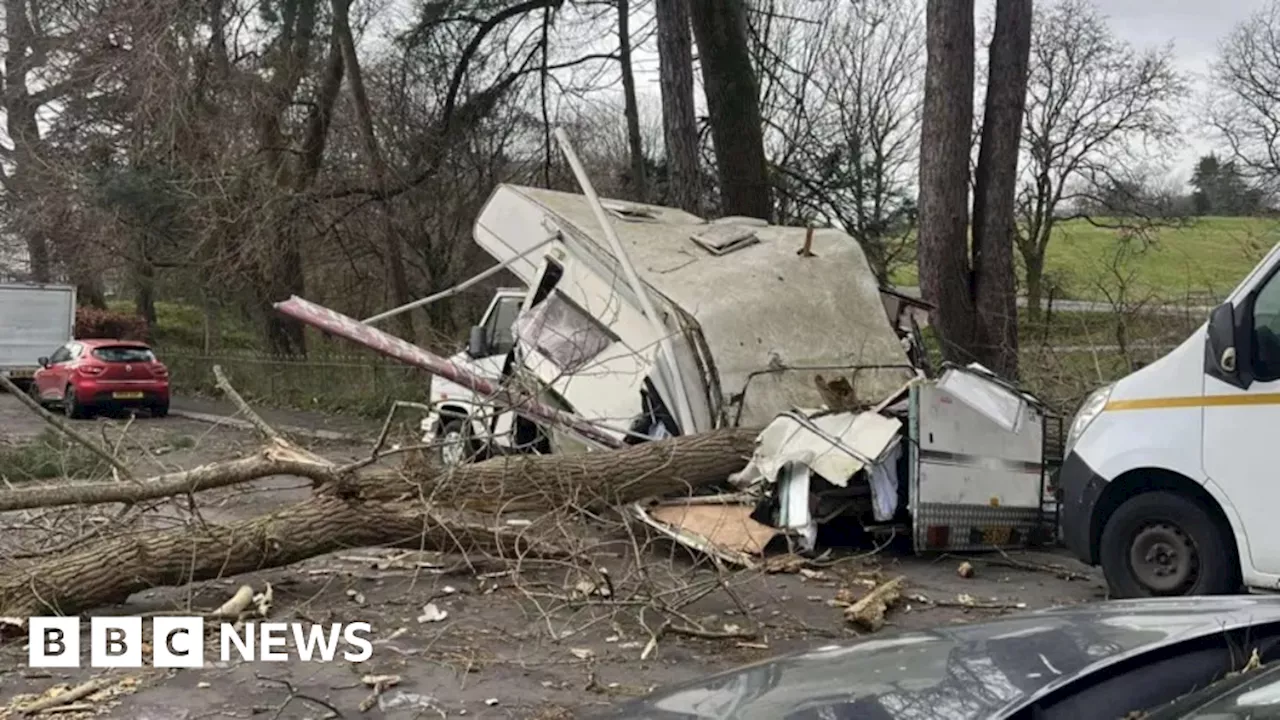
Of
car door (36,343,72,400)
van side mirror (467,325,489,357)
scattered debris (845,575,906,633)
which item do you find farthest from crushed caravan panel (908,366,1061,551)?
car door (36,343,72,400)

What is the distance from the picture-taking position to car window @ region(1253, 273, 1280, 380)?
211 inches

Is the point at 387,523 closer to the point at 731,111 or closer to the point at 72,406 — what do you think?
the point at 731,111

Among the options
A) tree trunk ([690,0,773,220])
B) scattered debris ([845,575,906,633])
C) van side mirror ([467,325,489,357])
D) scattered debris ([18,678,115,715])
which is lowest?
scattered debris ([18,678,115,715])

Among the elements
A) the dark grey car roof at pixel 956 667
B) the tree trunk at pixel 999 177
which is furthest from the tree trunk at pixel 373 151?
the dark grey car roof at pixel 956 667

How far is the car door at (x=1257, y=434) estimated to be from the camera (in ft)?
17.6

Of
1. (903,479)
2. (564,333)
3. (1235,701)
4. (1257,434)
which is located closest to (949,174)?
(564,333)

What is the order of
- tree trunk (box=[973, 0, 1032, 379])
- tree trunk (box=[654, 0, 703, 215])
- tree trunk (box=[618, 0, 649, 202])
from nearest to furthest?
tree trunk (box=[973, 0, 1032, 379]), tree trunk (box=[654, 0, 703, 215]), tree trunk (box=[618, 0, 649, 202])

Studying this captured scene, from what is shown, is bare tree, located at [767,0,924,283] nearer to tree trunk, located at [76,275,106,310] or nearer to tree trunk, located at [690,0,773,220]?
tree trunk, located at [690,0,773,220]

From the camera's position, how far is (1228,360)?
5.48 metres

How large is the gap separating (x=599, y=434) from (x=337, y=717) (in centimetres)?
415

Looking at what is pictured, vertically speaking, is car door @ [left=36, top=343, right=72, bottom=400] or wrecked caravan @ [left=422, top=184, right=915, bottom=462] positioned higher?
wrecked caravan @ [left=422, top=184, right=915, bottom=462]

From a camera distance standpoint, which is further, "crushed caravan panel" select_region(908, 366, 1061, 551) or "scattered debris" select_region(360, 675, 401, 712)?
"crushed caravan panel" select_region(908, 366, 1061, 551)

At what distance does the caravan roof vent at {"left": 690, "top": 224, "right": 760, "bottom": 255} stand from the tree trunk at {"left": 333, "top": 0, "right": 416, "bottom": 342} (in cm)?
839

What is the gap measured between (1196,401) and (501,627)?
12.3 feet
